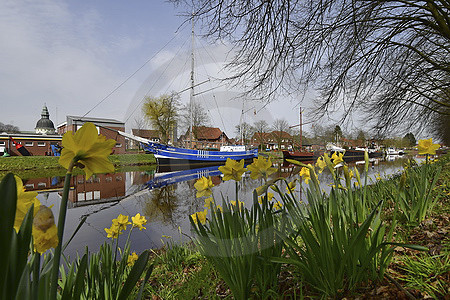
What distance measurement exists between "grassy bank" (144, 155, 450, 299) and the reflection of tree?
2.81m

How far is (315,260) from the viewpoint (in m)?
1.21

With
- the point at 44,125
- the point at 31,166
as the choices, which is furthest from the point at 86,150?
the point at 44,125

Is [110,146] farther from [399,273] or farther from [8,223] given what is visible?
[399,273]

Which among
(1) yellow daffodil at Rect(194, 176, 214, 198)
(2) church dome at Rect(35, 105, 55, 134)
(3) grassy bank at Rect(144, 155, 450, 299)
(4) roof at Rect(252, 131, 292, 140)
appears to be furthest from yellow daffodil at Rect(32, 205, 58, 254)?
(2) church dome at Rect(35, 105, 55, 134)

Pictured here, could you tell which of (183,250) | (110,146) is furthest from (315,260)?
(183,250)

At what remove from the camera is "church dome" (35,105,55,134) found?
168 feet

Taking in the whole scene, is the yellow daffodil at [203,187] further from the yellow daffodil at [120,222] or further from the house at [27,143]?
the house at [27,143]

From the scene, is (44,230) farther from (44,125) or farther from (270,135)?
(44,125)

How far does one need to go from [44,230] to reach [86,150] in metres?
0.22

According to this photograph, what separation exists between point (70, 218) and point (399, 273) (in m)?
6.34

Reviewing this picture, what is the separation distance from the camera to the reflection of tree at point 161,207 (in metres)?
5.36

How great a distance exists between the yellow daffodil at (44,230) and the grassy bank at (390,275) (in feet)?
2.52

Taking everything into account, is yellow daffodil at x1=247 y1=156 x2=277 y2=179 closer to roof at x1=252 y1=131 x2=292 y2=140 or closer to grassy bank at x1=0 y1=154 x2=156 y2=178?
grassy bank at x1=0 y1=154 x2=156 y2=178

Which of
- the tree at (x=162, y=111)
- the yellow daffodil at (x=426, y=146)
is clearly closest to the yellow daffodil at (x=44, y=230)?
the yellow daffodil at (x=426, y=146)
